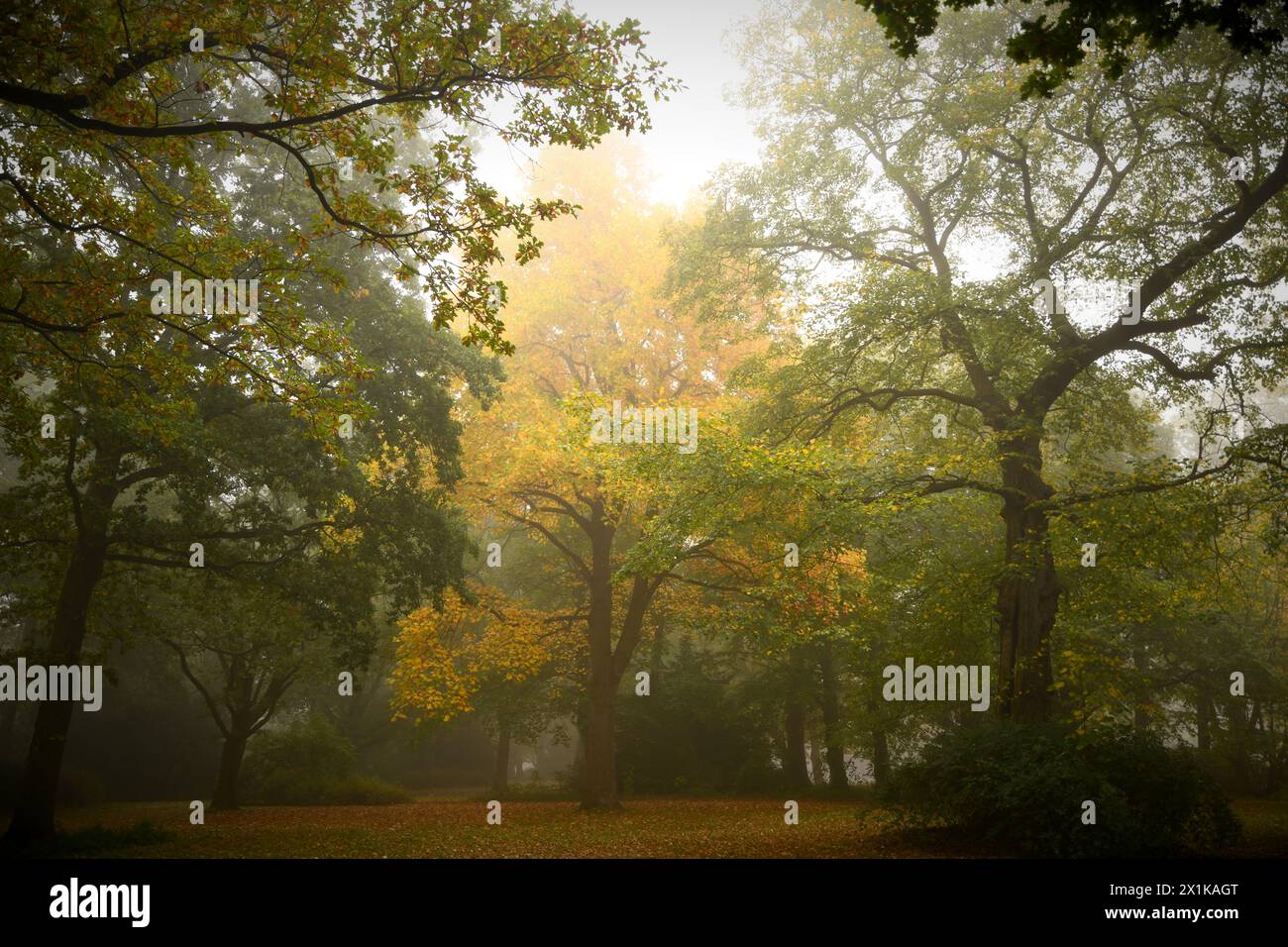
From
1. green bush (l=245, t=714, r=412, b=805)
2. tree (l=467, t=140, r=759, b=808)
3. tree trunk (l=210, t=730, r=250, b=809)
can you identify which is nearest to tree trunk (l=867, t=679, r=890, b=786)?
tree (l=467, t=140, r=759, b=808)

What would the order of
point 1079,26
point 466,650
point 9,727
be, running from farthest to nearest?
point 9,727 < point 466,650 < point 1079,26

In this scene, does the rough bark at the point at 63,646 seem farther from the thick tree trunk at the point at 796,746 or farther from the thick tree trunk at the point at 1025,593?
the thick tree trunk at the point at 796,746

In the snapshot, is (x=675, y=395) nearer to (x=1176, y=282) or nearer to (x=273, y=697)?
(x=1176, y=282)

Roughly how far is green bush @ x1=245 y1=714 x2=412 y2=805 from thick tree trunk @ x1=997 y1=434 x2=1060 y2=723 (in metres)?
20.6

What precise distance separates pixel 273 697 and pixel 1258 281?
24213 millimetres

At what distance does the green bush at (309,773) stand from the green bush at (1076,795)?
2009 cm

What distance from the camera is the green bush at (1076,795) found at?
343 inches

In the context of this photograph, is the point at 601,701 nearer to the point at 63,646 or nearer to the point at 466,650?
the point at 466,650

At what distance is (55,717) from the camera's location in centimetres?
1348

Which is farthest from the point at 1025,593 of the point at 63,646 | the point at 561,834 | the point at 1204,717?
the point at 1204,717

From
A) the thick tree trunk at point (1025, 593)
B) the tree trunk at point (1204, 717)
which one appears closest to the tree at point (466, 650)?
the thick tree trunk at point (1025, 593)

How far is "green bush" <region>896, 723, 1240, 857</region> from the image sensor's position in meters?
8.70

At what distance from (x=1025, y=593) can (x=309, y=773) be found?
22902 millimetres

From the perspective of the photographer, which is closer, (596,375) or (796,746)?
(596,375)
